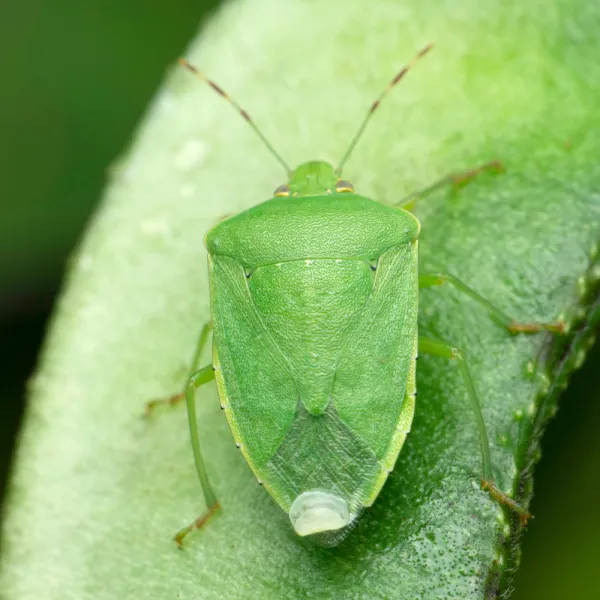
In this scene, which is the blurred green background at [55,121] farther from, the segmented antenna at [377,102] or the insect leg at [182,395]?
the segmented antenna at [377,102]

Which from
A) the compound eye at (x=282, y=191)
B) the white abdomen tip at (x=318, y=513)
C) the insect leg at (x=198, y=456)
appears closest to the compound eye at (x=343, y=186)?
the compound eye at (x=282, y=191)

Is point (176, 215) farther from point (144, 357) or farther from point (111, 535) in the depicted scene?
point (111, 535)

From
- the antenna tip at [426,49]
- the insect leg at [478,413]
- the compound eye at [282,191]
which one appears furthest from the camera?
the antenna tip at [426,49]

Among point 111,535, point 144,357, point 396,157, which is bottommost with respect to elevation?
point 111,535

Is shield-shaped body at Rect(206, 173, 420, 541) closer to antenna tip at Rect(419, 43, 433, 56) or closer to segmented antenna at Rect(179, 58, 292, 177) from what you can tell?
segmented antenna at Rect(179, 58, 292, 177)

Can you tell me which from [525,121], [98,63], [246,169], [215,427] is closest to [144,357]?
[215,427]

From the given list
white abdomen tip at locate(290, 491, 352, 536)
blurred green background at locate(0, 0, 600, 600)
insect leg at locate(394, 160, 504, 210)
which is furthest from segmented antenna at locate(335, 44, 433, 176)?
blurred green background at locate(0, 0, 600, 600)

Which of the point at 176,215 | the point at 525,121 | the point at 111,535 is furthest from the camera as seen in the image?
the point at 176,215
